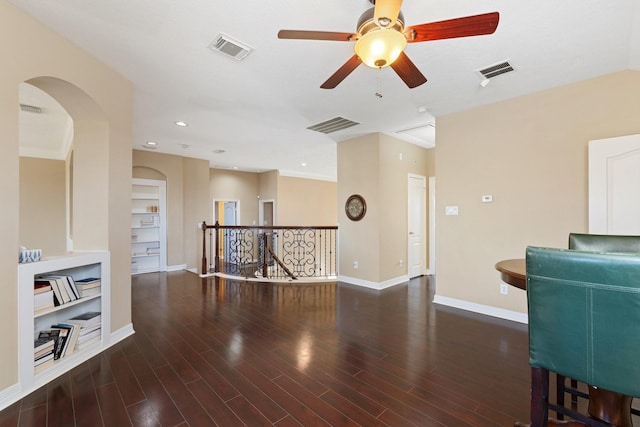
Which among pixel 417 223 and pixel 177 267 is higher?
pixel 417 223

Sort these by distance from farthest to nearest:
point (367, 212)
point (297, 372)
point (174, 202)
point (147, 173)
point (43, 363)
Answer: point (174, 202), point (147, 173), point (367, 212), point (297, 372), point (43, 363)

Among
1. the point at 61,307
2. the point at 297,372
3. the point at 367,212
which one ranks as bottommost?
the point at 297,372

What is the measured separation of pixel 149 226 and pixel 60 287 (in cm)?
453

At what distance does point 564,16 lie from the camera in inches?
80.5

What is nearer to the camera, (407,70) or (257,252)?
(407,70)

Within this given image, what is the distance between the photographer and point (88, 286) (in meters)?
2.60

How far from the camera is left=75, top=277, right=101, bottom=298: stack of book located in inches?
101

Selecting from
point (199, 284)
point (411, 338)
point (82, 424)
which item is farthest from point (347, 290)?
point (82, 424)

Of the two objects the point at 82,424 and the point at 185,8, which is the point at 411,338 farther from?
the point at 185,8

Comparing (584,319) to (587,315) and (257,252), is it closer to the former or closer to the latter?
(587,315)

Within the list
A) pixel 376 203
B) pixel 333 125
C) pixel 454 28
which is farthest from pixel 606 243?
pixel 333 125

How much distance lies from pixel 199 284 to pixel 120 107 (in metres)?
3.47

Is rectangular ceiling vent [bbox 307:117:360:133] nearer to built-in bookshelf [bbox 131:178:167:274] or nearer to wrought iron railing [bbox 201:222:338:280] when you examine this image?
wrought iron railing [bbox 201:222:338:280]

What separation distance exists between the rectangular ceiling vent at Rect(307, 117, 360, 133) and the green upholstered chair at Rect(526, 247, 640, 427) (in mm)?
3556
